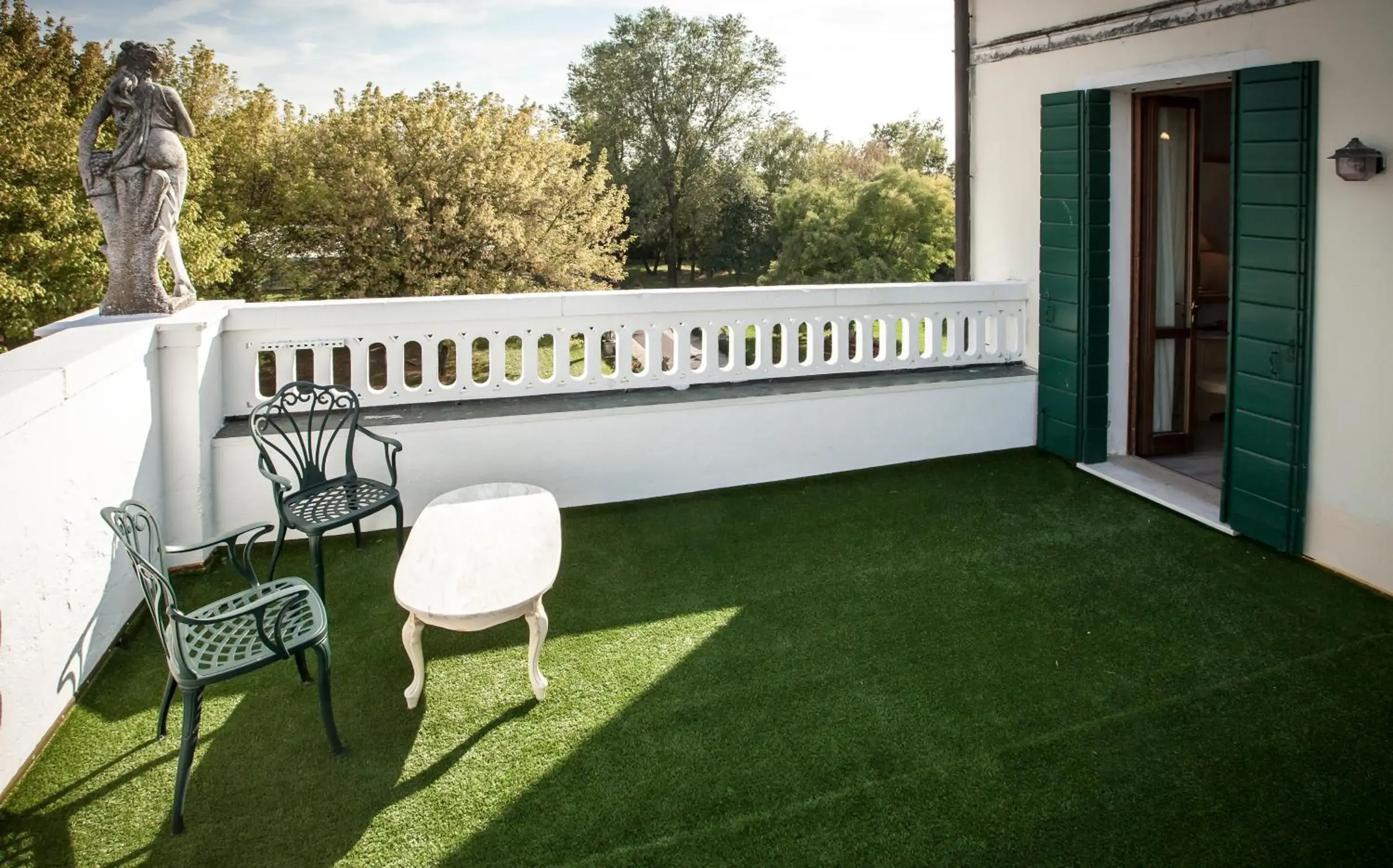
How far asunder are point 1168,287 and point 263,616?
5846mm

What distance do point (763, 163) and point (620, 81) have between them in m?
4.95

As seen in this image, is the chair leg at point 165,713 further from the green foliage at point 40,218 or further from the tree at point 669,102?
the tree at point 669,102

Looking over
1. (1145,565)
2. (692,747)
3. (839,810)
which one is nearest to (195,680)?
(692,747)

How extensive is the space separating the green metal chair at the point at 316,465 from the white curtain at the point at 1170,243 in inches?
192

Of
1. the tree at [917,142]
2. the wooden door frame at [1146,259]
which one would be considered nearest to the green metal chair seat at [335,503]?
the wooden door frame at [1146,259]

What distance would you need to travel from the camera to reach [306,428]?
5.36 m

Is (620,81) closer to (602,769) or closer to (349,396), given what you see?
(349,396)

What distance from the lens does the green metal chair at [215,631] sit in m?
2.89

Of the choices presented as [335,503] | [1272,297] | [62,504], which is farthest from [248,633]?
[1272,297]

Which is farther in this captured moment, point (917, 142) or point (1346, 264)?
point (917, 142)

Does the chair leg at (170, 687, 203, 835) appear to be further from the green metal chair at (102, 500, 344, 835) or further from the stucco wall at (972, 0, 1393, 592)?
the stucco wall at (972, 0, 1393, 592)

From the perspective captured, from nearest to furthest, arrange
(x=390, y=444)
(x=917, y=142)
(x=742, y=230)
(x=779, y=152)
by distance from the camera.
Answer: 1. (x=390, y=444)
2. (x=742, y=230)
3. (x=779, y=152)
4. (x=917, y=142)

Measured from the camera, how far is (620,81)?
29031 millimetres

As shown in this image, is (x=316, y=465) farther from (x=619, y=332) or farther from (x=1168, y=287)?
(x=1168, y=287)
